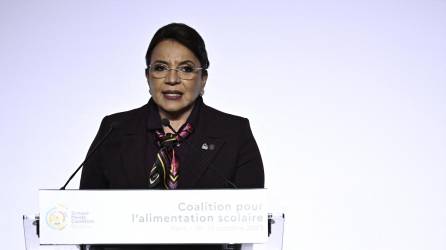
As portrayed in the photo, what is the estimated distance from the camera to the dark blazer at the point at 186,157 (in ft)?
6.29

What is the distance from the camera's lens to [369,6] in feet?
10.7

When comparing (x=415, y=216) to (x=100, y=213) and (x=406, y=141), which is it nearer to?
(x=406, y=141)

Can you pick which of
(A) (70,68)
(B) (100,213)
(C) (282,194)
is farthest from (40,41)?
(B) (100,213)

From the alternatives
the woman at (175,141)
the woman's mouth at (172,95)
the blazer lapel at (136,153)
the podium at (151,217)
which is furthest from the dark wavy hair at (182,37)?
the podium at (151,217)

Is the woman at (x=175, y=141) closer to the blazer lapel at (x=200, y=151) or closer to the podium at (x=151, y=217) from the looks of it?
the blazer lapel at (x=200, y=151)

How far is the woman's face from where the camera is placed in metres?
1.94

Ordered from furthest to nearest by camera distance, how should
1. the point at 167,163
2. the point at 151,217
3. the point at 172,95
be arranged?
the point at 172,95 → the point at 167,163 → the point at 151,217

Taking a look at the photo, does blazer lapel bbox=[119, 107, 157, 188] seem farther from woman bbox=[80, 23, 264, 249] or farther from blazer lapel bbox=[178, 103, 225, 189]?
blazer lapel bbox=[178, 103, 225, 189]

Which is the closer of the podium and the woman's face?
the podium

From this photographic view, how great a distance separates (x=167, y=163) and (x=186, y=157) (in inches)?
3.0

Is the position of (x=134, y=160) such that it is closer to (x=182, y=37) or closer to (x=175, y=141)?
(x=175, y=141)

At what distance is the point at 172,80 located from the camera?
1.93 m

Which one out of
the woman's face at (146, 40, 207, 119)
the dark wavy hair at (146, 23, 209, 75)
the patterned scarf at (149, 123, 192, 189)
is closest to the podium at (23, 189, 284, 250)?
the patterned scarf at (149, 123, 192, 189)

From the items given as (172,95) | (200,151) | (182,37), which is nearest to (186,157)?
(200,151)
